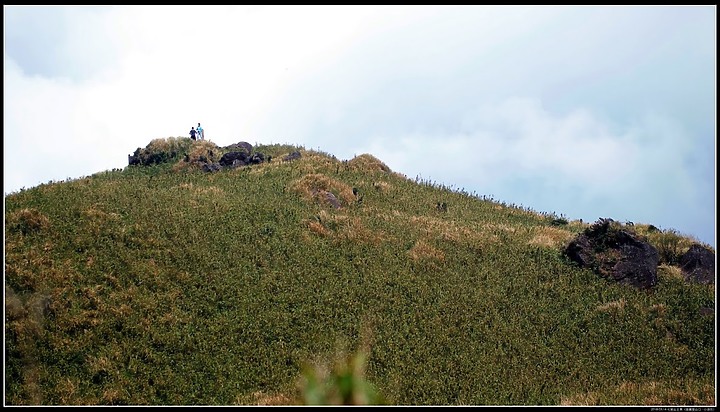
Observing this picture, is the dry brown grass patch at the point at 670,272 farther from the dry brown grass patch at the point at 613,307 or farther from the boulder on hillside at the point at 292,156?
the boulder on hillside at the point at 292,156

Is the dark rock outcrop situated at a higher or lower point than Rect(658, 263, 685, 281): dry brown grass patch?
higher

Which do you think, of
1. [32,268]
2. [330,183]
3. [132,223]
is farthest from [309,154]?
[32,268]

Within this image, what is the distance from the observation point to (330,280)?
76.6ft

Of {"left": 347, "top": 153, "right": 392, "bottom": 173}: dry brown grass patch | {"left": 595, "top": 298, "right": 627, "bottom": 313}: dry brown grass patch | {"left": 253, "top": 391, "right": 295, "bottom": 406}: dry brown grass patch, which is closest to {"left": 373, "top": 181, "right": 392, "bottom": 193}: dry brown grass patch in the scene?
A: {"left": 347, "top": 153, "right": 392, "bottom": 173}: dry brown grass patch

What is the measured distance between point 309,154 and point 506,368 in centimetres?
3457

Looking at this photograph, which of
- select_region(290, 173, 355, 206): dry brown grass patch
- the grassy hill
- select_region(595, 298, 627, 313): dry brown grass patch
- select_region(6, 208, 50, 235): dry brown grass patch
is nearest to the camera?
the grassy hill

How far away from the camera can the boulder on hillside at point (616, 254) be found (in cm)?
2541

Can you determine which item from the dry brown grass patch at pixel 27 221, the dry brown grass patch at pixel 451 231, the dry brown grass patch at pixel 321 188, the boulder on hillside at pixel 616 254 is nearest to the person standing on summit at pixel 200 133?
the dry brown grass patch at pixel 321 188

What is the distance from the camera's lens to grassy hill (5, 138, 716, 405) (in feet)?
54.3

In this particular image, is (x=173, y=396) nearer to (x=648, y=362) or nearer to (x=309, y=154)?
(x=648, y=362)

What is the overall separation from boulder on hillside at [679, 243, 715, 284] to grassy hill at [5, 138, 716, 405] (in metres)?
0.81

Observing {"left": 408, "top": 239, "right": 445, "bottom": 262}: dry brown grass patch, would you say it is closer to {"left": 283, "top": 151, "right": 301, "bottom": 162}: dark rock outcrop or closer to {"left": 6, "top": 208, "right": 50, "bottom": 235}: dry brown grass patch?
{"left": 6, "top": 208, "right": 50, "bottom": 235}: dry brown grass patch

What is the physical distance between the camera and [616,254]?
26.8m

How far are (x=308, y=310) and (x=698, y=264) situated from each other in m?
19.8
